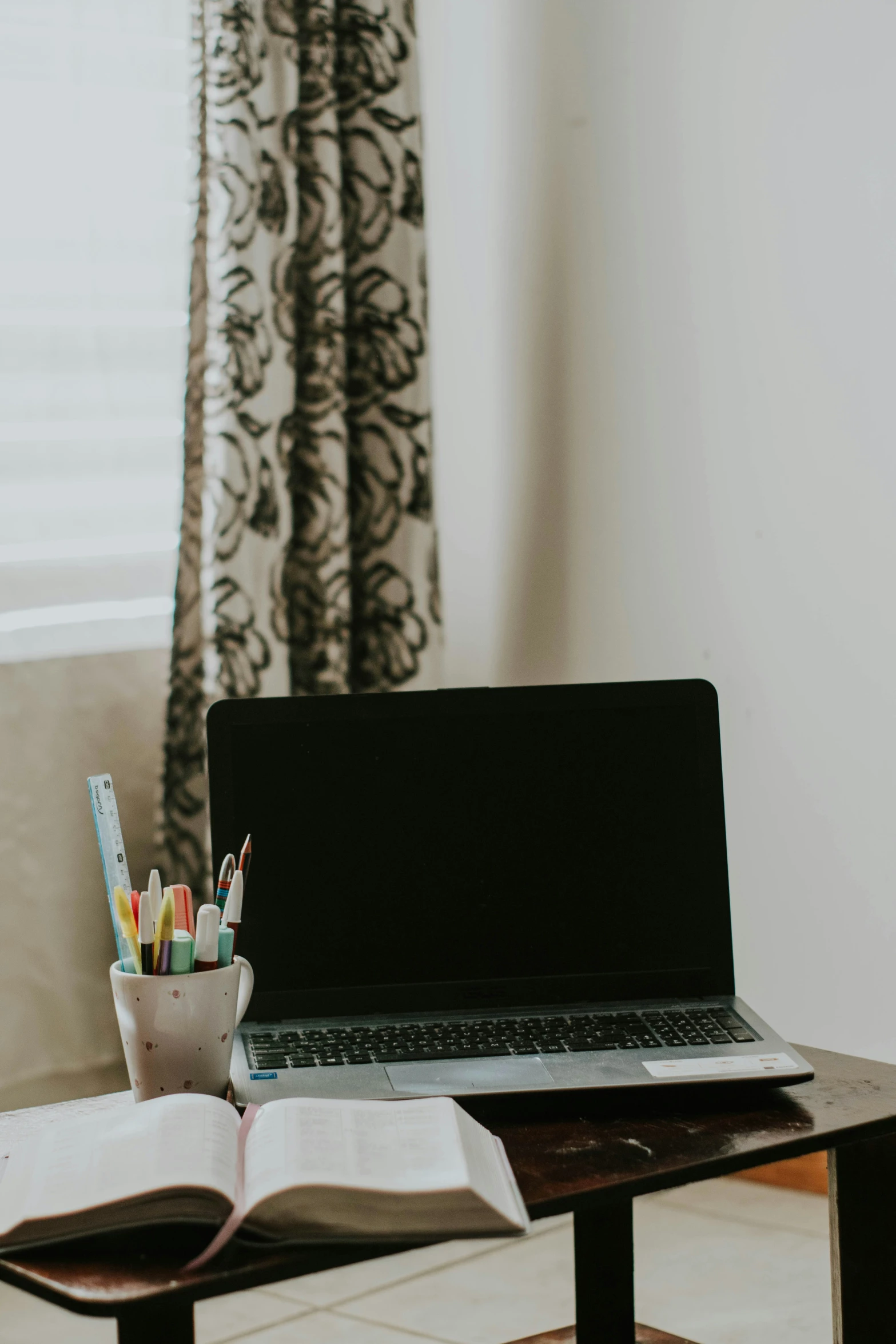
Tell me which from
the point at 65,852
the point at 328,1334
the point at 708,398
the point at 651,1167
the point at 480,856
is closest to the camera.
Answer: the point at 651,1167

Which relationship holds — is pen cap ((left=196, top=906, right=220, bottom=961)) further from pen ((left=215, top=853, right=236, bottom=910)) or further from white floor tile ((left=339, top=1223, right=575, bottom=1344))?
white floor tile ((left=339, top=1223, right=575, bottom=1344))

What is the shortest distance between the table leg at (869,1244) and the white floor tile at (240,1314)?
893mm

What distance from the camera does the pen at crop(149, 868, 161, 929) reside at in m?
0.97

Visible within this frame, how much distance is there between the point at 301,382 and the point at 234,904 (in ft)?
3.97

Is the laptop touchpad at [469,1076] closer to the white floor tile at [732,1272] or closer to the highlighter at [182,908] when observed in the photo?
the highlighter at [182,908]

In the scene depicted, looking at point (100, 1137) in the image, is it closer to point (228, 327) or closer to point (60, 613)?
point (60, 613)

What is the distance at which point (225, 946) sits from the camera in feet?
3.18

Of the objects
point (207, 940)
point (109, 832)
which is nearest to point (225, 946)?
point (207, 940)

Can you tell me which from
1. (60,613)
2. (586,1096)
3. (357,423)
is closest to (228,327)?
(357,423)

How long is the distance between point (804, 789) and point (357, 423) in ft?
2.61

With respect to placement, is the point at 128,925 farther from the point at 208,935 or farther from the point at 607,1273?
the point at 607,1273

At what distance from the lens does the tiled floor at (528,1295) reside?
165 cm

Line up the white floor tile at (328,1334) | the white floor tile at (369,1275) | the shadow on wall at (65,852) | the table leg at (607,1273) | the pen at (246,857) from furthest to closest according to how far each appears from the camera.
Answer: the shadow on wall at (65,852)
the white floor tile at (369,1275)
the white floor tile at (328,1334)
the table leg at (607,1273)
the pen at (246,857)

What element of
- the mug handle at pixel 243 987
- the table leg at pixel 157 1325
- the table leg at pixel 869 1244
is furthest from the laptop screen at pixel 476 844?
the table leg at pixel 157 1325
